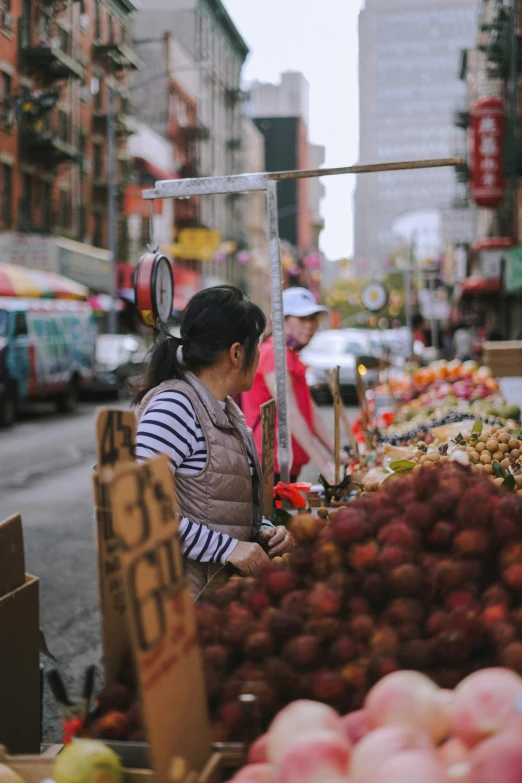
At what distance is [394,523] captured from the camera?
7.01 ft

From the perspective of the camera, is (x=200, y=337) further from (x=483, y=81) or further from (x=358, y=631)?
(x=483, y=81)

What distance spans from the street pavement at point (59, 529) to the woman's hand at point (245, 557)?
1.81 m

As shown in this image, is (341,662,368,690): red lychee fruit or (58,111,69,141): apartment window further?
(58,111,69,141): apartment window

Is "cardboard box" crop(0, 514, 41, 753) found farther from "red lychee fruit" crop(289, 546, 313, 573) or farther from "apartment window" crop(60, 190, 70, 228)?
"apartment window" crop(60, 190, 70, 228)

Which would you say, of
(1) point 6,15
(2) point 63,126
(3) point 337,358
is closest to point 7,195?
(1) point 6,15

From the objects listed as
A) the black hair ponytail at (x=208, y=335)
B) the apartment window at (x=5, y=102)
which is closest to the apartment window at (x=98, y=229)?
the apartment window at (x=5, y=102)

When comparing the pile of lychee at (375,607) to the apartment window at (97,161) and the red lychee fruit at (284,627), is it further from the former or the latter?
the apartment window at (97,161)

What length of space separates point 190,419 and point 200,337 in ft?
0.94

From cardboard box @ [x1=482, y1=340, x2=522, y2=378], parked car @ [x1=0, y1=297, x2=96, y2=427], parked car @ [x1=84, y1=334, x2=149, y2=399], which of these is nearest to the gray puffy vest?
cardboard box @ [x1=482, y1=340, x2=522, y2=378]

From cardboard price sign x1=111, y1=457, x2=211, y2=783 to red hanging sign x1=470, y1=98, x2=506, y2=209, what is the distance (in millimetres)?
23674

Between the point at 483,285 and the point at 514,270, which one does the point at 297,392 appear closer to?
the point at 514,270

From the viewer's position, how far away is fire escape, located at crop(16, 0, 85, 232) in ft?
97.2

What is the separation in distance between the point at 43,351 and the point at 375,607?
60.6ft

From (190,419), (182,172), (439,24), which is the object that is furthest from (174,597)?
(439,24)
